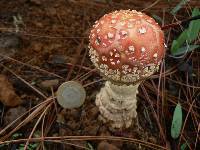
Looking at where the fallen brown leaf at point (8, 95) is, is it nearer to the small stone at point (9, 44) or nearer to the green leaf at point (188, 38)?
the small stone at point (9, 44)

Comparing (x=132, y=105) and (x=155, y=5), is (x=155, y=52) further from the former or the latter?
(x=155, y=5)

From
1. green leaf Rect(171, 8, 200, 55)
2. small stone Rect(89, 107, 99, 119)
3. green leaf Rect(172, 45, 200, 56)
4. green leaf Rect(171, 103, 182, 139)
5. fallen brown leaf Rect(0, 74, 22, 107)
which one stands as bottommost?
green leaf Rect(171, 103, 182, 139)

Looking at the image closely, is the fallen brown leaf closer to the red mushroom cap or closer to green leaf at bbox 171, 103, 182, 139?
the red mushroom cap

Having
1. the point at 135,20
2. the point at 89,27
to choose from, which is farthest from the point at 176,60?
the point at 135,20

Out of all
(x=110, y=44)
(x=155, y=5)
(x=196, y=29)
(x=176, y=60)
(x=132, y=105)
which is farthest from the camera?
(x=155, y=5)

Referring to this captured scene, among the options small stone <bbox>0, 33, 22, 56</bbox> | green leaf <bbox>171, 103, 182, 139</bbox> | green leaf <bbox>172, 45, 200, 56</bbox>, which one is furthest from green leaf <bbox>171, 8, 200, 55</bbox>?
small stone <bbox>0, 33, 22, 56</bbox>

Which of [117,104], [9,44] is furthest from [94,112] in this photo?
[9,44]

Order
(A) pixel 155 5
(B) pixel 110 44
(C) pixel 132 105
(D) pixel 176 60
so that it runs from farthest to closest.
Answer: (A) pixel 155 5 → (D) pixel 176 60 → (C) pixel 132 105 → (B) pixel 110 44
